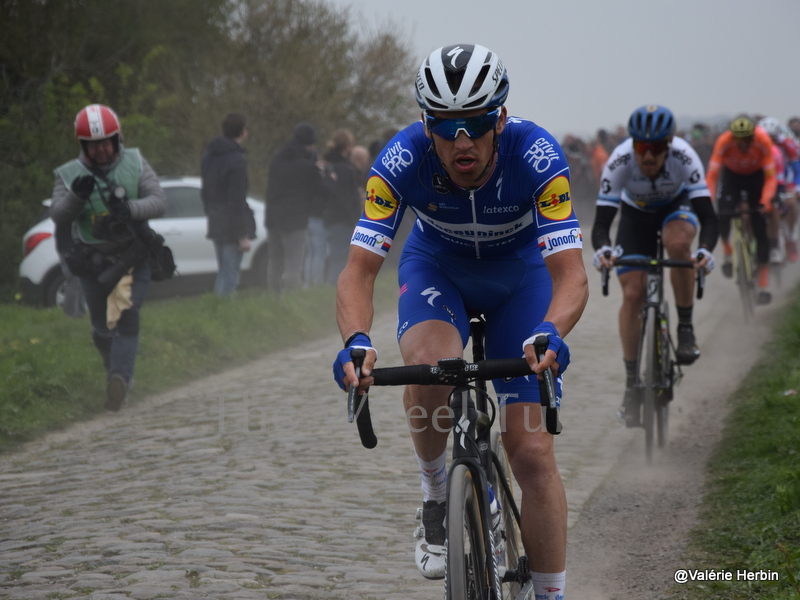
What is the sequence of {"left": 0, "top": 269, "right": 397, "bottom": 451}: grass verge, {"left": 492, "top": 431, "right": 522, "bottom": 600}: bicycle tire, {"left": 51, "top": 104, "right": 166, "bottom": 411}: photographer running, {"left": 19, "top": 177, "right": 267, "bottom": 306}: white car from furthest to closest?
{"left": 19, "top": 177, "right": 267, "bottom": 306}: white car → {"left": 0, "top": 269, "right": 397, "bottom": 451}: grass verge → {"left": 51, "top": 104, "right": 166, "bottom": 411}: photographer running → {"left": 492, "top": 431, "right": 522, "bottom": 600}: bicycle tire

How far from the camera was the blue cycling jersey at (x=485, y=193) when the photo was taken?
12.7 ft

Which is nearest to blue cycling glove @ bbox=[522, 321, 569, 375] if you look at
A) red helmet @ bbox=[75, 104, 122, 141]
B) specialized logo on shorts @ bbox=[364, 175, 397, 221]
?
specialized logo on shorts @ bbox=[364, 175, 397, 221]

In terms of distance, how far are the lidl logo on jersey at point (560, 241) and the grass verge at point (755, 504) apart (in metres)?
1.45

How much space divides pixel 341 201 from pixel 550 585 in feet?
36.5

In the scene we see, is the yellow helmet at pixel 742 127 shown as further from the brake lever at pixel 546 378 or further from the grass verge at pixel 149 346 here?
the brake lever at pixel 546 378

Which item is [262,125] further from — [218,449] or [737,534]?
[737,534]

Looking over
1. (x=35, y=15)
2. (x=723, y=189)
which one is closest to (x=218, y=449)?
(x=723, y=189)

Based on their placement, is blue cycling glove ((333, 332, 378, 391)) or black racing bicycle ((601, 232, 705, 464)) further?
black racing bicycle ((601, 232, 705, 464))

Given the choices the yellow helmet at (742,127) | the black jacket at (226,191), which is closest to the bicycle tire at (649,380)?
the yellow helmet at (742,127)

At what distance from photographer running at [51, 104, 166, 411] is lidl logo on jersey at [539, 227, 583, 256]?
5566mm

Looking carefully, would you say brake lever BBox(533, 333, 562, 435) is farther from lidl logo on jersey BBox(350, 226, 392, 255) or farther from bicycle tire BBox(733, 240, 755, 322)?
bicycle tire BBox(733, 240, 755, 322)

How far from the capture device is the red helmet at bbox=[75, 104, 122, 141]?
834 centimetres

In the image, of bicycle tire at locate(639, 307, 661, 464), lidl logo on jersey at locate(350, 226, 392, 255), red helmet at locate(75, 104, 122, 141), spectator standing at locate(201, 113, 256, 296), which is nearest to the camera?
lidl logo on jersey at locate(350, 226, 392, 255)

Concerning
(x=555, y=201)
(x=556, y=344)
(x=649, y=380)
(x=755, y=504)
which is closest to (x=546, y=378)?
(x=556, y=344)
